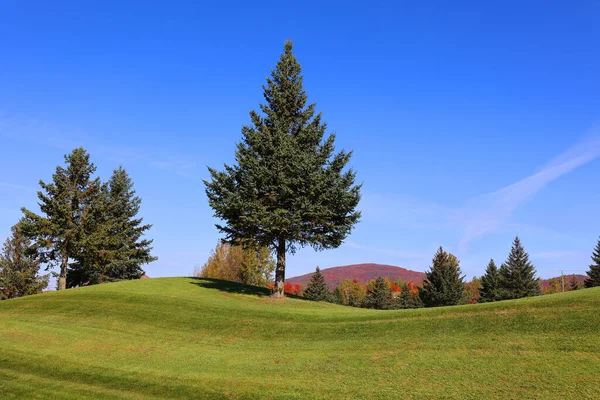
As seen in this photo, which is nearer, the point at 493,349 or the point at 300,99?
the point at 493,349

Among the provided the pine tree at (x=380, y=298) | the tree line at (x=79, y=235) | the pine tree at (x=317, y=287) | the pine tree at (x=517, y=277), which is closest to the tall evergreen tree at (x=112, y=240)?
the tree line at (x=79, y=235)

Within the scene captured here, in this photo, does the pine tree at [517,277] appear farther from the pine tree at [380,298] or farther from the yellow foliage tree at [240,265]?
the yellow foliage tree at [240,265]

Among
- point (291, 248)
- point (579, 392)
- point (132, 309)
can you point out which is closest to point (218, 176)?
point (291, 248)

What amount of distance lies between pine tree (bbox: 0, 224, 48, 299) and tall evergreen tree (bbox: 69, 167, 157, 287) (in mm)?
4173

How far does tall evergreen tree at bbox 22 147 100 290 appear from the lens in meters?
37.8

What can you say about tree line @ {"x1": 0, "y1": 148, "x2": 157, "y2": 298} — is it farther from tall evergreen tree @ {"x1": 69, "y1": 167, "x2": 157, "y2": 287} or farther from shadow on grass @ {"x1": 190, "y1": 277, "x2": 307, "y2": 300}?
shadow on grass @ {"x1": 190, "y1": 277, "x2": 307, "y2": 300}

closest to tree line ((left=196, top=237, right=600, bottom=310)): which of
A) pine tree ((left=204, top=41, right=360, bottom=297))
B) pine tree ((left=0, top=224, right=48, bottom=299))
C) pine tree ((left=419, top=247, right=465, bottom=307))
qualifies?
pine tree ((left=419, top=247, right=465, bottom=307))

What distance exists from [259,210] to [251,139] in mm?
5467

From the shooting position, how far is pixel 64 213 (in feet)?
127

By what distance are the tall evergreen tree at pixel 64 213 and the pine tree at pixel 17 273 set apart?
8792mm

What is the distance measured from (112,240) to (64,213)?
19.1 ft

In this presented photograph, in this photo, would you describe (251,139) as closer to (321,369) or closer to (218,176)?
(218,176)

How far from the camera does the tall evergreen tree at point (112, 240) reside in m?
41.5

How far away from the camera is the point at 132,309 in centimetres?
2269
